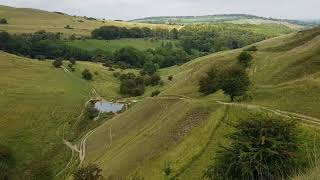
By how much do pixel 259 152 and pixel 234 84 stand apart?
25.3m

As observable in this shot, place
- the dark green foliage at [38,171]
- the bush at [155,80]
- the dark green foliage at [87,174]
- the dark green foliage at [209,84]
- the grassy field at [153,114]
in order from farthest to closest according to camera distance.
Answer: the bush at [155,80] < the dark green foliage at [38,171] < the dark green foliage at [209,84] < the grassy field at [153,114] < the dark green foliage at [87,174]

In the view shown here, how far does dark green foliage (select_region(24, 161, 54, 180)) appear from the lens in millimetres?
75688

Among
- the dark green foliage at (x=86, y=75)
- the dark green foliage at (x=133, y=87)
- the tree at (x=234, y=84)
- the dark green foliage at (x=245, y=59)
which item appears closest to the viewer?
the tree at (x=234, y=84)

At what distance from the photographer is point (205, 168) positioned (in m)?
45.5

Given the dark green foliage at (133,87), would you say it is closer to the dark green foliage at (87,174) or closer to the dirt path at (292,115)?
the dirt path at (292,115)

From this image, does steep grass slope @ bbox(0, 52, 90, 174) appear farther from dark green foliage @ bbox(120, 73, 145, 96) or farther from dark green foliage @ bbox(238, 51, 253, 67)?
dark green foliage @ bbox(238, 51, 253, 67)

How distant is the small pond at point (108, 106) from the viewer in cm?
10919

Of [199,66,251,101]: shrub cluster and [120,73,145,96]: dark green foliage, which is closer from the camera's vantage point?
[199,66,251,101]: shrub cluster

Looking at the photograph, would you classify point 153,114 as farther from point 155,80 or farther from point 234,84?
point 155,80

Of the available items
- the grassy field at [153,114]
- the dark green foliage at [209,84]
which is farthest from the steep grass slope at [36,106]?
the dark green foliage at [209,84]

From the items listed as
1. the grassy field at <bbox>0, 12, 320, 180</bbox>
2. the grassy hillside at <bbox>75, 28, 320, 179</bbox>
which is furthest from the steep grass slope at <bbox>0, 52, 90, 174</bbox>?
the grassy hillside at <bbox>75, 28, 320, 179</bbox>

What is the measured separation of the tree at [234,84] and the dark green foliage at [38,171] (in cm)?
3135

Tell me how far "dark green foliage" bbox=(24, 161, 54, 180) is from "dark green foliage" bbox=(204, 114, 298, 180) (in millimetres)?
41294

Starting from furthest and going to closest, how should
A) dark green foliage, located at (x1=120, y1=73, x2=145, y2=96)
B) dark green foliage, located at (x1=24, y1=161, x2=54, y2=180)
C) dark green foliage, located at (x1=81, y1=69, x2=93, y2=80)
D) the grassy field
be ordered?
1. dark green foliage, located at (x1=81, y1=69, x2=93, y2=80)
2. dark green foliage, located at (x1=120, y1=73, x2=145, y2=96)
3. dark green foliage, located at (x1=24, y1=161, x2=54, y2=180)
4. the grassy field
